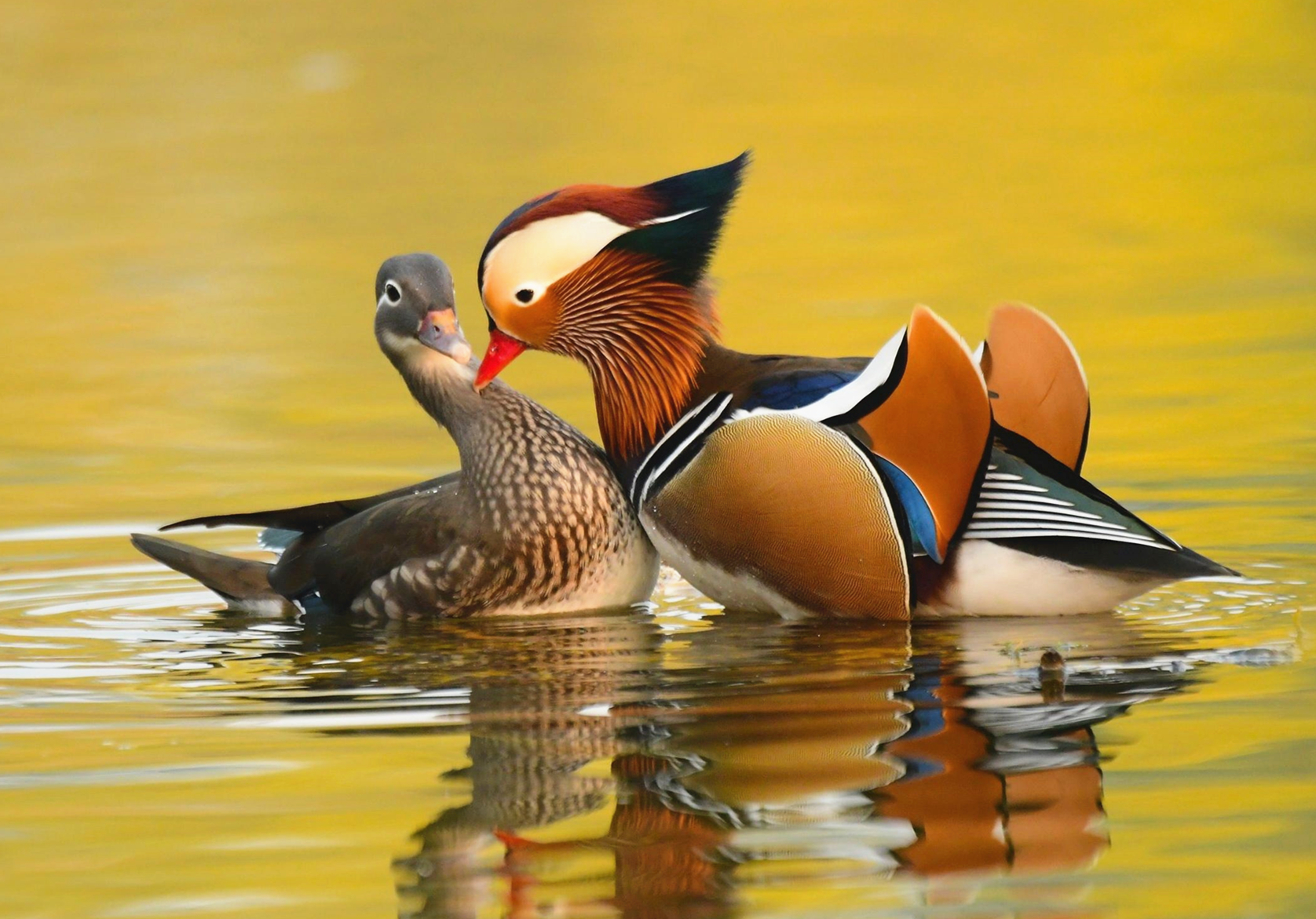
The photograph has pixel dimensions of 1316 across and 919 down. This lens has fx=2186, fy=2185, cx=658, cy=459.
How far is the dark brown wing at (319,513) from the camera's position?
263 inches

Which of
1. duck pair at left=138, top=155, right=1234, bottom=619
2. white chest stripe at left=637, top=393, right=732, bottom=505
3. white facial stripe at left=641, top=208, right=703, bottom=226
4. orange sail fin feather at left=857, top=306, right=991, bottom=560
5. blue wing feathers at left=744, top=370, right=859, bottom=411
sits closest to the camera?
orange sail fin feather at left=857, top=306, right=991, bottom=560

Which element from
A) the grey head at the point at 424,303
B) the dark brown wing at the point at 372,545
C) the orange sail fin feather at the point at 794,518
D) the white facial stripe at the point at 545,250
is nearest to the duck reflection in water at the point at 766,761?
the orange sail fin feather at the point at 794,518

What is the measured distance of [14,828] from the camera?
4266 mm

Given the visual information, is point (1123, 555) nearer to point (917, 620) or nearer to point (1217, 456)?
point (917, 620)

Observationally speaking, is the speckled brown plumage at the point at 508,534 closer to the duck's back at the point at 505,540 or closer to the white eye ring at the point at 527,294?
the duck's back at the point at 505,540

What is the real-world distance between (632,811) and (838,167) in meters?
12.7

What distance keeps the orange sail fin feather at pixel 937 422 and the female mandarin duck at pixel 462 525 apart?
1.00m

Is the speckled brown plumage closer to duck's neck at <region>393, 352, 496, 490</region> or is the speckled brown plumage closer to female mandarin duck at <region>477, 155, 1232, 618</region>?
duck's neck at <region>393, 352, 496, 490</region>

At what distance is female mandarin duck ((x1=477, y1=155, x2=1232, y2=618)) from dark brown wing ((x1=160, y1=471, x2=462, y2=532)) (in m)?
0.53

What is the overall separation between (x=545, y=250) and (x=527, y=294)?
0.15m

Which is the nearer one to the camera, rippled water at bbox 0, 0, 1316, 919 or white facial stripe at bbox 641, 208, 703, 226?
rippled water at bbox 0, 0, 1316, 919

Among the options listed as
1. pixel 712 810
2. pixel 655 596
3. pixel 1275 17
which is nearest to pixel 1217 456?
pixel 655 596

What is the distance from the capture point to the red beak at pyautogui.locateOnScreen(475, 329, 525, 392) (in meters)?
6.51

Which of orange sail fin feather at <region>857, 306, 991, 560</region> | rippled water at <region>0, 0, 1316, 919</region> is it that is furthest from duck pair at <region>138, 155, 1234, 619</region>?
rippled water at <region>0, 0, 1316, 919</region>
